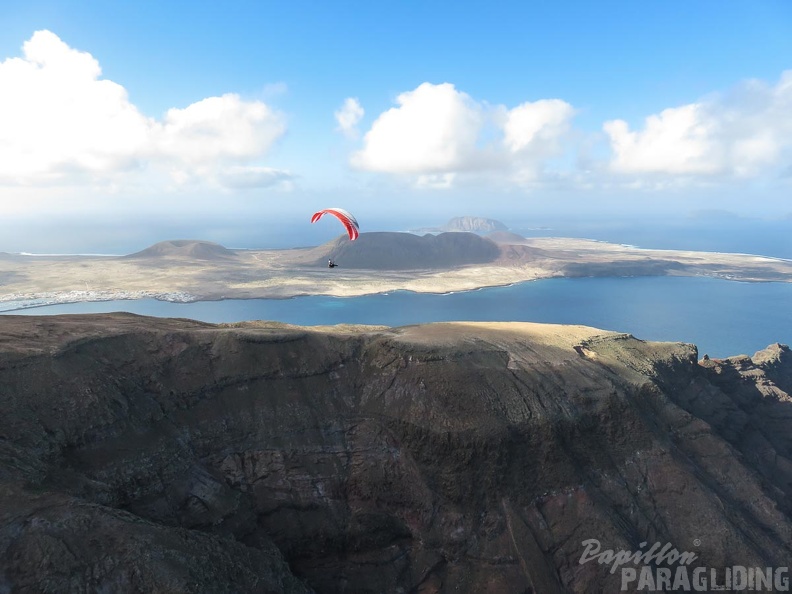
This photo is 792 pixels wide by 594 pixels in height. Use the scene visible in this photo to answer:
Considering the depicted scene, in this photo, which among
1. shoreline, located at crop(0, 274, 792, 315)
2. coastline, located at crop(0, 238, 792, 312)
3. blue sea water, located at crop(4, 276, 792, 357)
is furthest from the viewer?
coastline, located at crop(0, 238, 792, 312)

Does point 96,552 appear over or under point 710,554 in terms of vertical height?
over

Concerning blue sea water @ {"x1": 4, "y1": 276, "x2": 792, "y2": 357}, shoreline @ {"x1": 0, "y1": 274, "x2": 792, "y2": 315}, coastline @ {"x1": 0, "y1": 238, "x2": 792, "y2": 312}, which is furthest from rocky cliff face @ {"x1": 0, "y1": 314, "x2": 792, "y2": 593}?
coastline @ {"x1": 0, "y1": 238, "x2": 792, "y2": 312}

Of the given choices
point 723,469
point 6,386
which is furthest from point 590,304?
point 6,386

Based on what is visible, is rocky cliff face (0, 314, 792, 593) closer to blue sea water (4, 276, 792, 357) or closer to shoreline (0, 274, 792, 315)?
blue sea water (4, 276, 792, 357)

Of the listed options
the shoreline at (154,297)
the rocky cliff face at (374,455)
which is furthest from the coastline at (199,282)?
the rocky cliff face at (374,455)

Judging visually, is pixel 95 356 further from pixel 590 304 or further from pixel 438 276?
pixel 438 276

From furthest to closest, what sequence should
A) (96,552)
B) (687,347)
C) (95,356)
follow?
(687,347) → (95,356) → (96,552)
